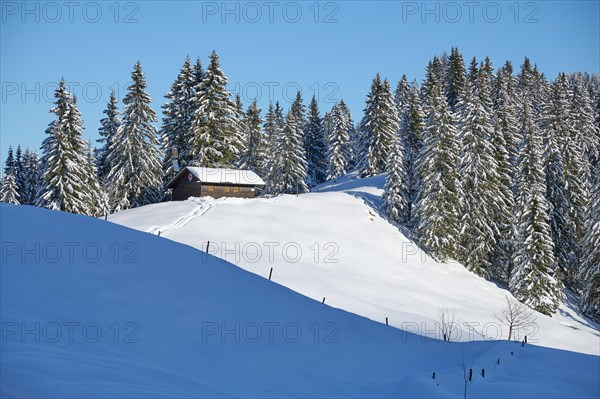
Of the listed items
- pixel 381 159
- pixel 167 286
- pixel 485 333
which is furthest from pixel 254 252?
pixel 381 159

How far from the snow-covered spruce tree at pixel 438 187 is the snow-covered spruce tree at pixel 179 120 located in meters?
23.8

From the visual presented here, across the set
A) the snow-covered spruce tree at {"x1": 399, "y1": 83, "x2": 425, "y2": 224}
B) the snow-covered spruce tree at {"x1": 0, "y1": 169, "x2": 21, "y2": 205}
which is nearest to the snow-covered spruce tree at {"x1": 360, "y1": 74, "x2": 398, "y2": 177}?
the snow-covered spruce tree at {"x1": 399, "y1": 83, "x2": 425, "y2": 224}

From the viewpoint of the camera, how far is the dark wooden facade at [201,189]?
4672 centimetres

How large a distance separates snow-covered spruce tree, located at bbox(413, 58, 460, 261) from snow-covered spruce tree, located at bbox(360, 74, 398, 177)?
17909 millimetres

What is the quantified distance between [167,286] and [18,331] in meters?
7.80

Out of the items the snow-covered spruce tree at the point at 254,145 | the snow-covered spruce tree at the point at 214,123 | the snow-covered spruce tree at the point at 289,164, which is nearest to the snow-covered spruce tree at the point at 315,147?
the snow-covered spruce tree at the point at 254,145

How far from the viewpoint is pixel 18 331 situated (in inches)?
376

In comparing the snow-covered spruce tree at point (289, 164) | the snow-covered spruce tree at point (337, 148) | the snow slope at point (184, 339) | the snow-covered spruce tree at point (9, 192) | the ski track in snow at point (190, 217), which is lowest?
the snow slope at point (184, 339)

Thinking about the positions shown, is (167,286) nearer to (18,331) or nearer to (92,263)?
(92,263)

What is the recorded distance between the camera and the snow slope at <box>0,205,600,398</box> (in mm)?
9125

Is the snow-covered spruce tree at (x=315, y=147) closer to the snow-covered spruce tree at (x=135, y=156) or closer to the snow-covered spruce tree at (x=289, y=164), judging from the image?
the snow-covered spruce tree at (x=289, y=164)

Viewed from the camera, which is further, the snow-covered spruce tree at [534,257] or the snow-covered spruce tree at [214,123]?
the snow-covered spruce tree at [214,123]

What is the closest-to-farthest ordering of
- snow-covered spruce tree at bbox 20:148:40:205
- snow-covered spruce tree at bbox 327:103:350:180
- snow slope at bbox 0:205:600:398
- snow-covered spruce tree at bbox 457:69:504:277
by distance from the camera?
1. snow slope at bbox 0:205:600:398
2. snow-covered spruce tree at bbox 457:69:504:277
3. snow-covered spruce tree at bbox 20:148:40:205
4. snow-covered spruce tree at bbox 327:103:350:180

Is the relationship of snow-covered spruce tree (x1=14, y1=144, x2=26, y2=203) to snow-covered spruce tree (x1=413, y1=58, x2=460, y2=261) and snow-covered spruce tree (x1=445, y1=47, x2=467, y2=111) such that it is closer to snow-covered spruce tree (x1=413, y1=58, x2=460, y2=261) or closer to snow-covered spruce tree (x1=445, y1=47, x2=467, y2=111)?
snow-covered spruce tree (x1=413, y1=58, x2=460, y2=261)
